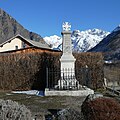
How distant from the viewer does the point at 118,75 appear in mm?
29188

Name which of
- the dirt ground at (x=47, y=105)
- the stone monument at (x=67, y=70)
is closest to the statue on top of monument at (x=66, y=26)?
the stone monument at (x=67, y=70)

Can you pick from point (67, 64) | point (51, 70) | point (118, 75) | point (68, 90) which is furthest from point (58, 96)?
point (118, 75)

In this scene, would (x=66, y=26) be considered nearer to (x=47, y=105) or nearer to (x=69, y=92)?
(x=69, y=92)

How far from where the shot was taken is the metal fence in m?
18.4

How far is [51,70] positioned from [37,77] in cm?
129

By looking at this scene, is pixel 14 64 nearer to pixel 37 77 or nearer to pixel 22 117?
pixel 37 77

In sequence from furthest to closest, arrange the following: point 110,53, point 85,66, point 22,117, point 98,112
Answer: point 110,53, point 85,66, point 98,112, point 22,117

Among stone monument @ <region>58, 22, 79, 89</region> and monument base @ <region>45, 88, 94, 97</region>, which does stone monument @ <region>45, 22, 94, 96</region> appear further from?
monument base @ <region>45, 88, 94, 97</region>

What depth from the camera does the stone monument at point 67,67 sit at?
723 inches

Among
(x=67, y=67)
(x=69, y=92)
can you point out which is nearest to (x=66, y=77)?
(x=67, y=67)

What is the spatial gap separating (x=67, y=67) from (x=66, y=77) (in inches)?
27.6

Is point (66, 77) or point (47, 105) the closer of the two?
point (47, 105)

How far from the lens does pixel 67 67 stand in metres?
18.9

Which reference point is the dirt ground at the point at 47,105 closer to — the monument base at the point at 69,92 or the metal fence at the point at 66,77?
the monument base at the point at 69,92
